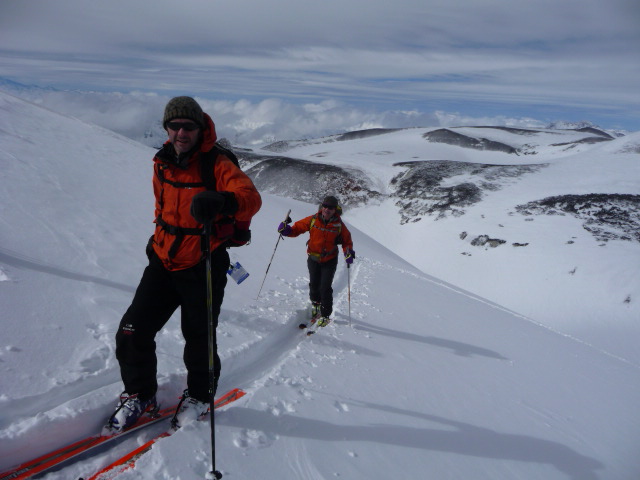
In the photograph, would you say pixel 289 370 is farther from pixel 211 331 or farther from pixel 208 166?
pixel 208 166

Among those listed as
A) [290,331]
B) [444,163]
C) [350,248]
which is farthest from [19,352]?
[444,163]

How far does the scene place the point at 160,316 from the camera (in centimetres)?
369

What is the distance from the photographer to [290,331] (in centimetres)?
707

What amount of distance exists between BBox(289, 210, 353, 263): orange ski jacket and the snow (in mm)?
1395

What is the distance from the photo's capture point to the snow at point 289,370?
3.68 metres

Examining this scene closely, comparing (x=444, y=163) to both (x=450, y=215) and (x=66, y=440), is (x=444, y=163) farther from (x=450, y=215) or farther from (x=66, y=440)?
(x=66, y=440)

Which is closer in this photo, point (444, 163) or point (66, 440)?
point (66, 440)

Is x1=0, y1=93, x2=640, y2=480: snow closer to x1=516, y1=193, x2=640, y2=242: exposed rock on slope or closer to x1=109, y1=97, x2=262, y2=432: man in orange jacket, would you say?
x1=109, y1=97, x2=262, y2=432: man in orange jacket

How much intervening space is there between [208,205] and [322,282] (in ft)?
16.6

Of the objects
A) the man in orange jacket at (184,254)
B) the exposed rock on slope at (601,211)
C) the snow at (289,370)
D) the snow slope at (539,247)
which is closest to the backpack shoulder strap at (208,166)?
the man in orange jacket at (184,254)

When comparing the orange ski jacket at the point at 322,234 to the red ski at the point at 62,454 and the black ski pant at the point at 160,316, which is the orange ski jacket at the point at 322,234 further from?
the red ski at the point at 62,454

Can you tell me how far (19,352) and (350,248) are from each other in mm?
5610

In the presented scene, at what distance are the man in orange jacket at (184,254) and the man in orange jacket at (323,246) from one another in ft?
13.1

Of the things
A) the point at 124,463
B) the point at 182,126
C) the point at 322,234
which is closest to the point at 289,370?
the point at 124,463
